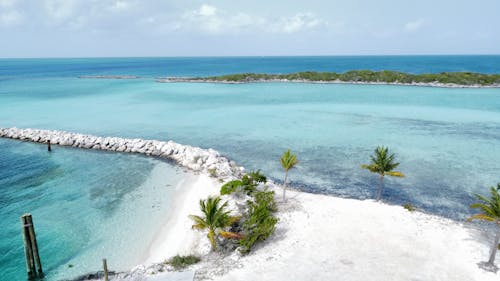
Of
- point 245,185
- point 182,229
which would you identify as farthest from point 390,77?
point 182,229

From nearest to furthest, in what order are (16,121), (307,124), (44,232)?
1. (44,232)
2. (307,124)
3. (16,121)

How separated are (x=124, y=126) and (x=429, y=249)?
41487 mm

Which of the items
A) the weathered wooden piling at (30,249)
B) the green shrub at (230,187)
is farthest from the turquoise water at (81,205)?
the green shrub at (230,187)

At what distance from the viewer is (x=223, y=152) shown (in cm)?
3459

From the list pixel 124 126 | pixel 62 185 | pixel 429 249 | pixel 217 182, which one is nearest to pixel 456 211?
pixel 429 249

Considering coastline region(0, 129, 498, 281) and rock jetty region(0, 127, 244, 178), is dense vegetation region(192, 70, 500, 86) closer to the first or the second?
rock jetty region(0, 127, 244, 178)

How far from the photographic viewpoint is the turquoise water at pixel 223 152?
65.9ft

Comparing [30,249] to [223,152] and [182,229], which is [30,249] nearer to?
[182,229]

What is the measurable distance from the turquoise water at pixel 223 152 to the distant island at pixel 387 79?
407 inches

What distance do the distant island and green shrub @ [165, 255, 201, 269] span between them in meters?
82.7

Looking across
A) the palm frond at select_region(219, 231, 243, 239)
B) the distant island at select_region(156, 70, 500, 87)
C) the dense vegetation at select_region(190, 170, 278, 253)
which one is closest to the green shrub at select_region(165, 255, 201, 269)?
the dense vegetation at select_region(190, 170, 278, 253)

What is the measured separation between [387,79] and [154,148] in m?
73.0

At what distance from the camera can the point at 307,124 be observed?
46.2m

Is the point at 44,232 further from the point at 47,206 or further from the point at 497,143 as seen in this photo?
the point at 497,143
